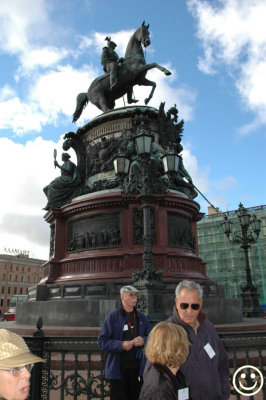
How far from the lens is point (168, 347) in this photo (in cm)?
246

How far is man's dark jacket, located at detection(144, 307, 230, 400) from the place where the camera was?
2.81 metres

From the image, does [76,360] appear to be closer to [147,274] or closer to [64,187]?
[147,274]

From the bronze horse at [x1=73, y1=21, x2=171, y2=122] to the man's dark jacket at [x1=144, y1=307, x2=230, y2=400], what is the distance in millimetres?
14508

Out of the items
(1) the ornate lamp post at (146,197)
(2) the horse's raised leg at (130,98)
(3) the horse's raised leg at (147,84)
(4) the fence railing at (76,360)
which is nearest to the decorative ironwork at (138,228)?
(1) the ornate lamp post at (146,197)

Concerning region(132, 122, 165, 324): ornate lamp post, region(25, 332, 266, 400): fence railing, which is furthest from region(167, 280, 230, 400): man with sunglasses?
region(132, 122, 165, 324): ornate lamp post

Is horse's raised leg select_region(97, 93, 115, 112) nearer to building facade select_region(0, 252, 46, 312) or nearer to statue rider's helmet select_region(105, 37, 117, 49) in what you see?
statue rider's helmet select_region(105, 37, 117, 49)

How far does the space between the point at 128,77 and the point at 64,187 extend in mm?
6576

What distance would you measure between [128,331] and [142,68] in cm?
1453

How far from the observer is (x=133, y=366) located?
3889mm

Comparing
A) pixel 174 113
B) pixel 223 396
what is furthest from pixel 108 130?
pixel 223 396

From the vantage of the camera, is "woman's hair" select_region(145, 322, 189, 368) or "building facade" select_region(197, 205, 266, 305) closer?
"woman's hair" select_region(145, 322, 189, 368)

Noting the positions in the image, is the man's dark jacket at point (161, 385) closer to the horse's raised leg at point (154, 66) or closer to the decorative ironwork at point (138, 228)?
the decorative ironwork at point (138, 228)

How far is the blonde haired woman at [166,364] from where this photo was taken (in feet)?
7.89

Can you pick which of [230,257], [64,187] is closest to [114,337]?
[64,187]
